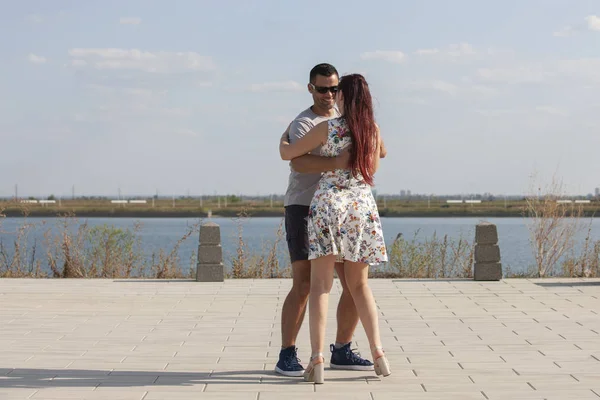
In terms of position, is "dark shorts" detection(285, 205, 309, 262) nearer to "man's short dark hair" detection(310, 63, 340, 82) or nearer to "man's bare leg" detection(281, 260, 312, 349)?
"man's bare leg" detection(281, 260, 312, 349)

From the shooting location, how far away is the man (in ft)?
18.1

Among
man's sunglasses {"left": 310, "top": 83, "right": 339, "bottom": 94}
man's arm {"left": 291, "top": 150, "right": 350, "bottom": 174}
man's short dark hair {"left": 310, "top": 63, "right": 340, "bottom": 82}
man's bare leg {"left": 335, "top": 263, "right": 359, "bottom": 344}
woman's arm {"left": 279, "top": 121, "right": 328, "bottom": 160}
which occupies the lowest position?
man's bare leg {"left": 335, "top": 263, "right": 359, "bottom": 344}

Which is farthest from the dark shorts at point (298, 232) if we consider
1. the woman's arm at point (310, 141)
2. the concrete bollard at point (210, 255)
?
the concrete bollard at point (210, 255)

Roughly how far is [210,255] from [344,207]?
5995 millimetres

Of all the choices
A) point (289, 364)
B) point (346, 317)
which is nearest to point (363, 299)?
point (346, 317)

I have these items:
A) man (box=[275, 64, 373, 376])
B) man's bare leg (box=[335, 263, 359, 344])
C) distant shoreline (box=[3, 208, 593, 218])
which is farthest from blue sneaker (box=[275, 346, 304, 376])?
distant shoreline (box=[3, 208, 593, 218])

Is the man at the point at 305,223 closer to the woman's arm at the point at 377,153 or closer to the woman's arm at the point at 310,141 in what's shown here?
the woman's arm at the point at 310,141

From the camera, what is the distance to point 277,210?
244ft

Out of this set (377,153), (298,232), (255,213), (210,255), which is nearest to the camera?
(377,153)

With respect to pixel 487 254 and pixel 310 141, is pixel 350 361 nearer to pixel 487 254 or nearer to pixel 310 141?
pixel 310 141

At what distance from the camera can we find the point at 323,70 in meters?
5.51

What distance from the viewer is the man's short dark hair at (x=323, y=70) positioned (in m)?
5.51

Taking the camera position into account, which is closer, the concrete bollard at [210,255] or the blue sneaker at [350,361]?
the blue sneaker at [350,361]

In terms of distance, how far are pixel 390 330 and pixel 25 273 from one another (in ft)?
23.0
